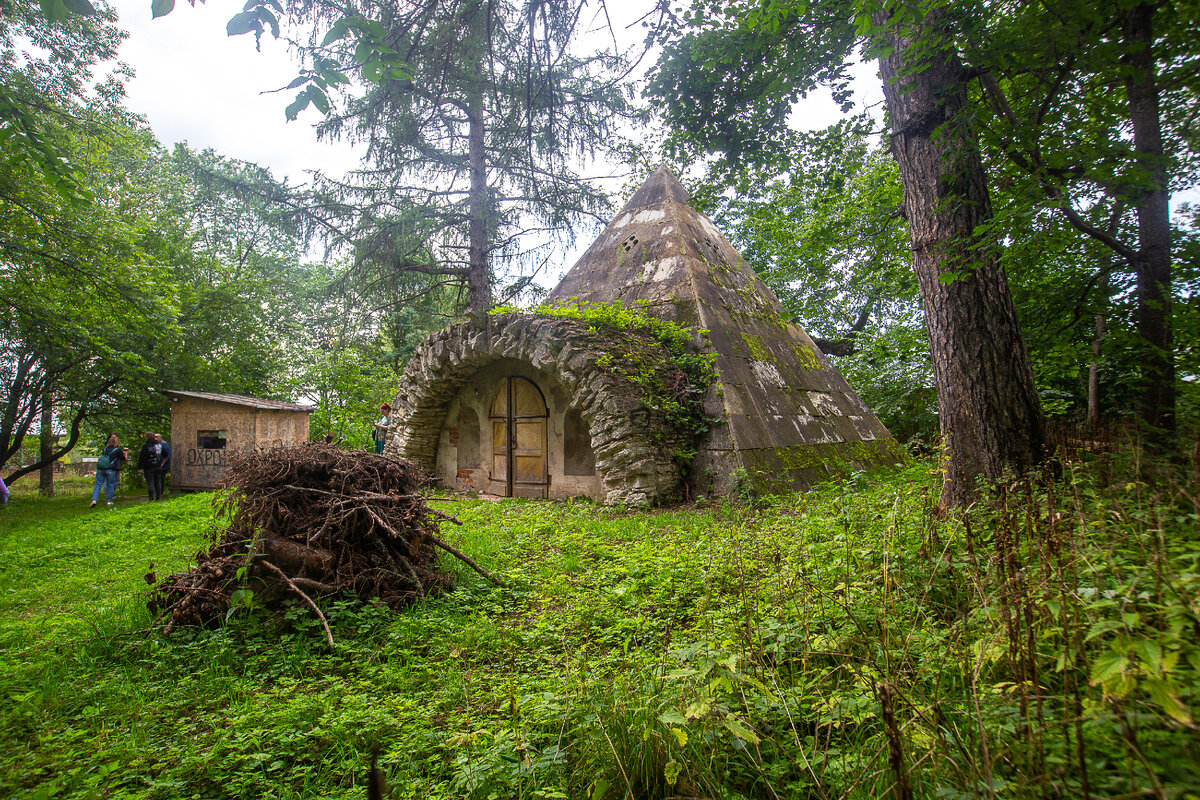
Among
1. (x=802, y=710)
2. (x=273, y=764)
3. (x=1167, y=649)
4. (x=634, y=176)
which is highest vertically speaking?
(x=634, y=176)

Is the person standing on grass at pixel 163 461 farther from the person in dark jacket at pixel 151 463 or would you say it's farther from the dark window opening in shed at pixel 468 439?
the dark window opening in shed at pixel 468 439

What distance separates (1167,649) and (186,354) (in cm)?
1834

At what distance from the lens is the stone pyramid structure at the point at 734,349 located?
6.84 m

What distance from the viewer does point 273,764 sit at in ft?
6.78

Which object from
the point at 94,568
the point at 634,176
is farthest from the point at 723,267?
the point at 94,568

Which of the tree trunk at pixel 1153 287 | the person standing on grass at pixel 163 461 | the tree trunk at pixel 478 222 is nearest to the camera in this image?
the tree trunk at pixel 1153 287

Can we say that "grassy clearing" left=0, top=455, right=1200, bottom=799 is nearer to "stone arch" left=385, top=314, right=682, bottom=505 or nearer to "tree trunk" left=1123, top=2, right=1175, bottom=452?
"tree trunk" left=1123, top=2, right=1175, bottom=452

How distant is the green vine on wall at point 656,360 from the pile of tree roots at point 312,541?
130 inches

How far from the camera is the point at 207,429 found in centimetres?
1144

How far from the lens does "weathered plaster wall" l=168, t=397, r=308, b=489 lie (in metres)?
11.3

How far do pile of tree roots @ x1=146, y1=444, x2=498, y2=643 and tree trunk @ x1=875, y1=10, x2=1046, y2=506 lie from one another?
11.8ft

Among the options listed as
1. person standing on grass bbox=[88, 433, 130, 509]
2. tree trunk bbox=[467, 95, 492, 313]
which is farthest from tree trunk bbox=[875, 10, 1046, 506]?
person standing on grass bbox=[88, 433, 130, 509]

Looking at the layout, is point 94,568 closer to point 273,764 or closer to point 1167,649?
point 273,764

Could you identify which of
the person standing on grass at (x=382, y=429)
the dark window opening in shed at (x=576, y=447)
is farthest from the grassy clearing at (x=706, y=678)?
the person standing on grass at (x=382, y=429)
